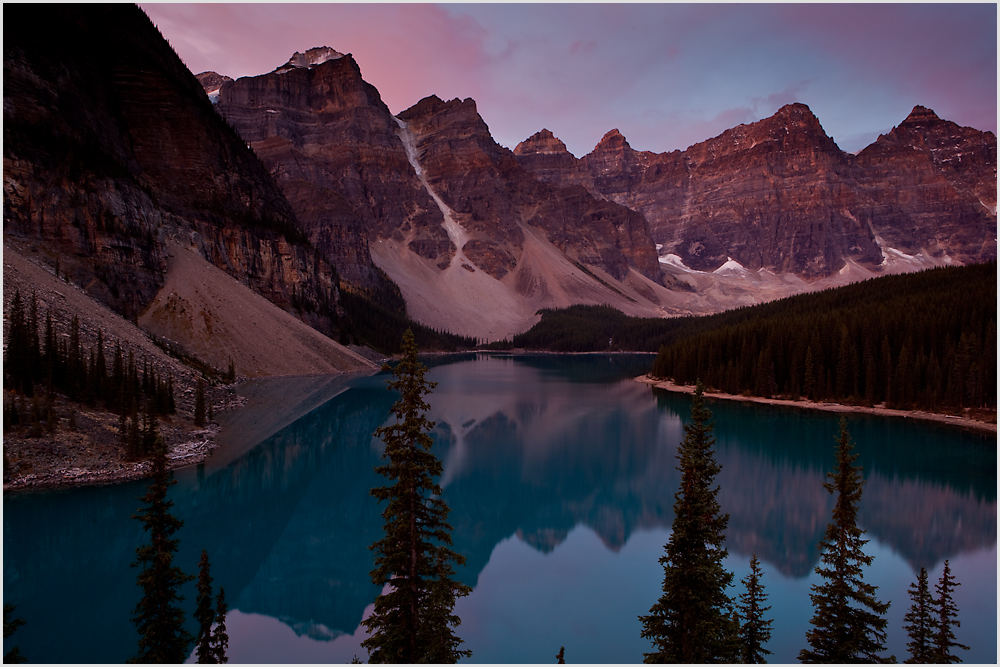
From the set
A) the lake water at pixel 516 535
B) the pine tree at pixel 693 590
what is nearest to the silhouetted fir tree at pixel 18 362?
the lake water at pixel 516 535

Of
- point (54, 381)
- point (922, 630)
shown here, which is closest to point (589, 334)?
point (54, 381)

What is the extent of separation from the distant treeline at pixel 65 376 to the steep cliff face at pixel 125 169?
28929mm

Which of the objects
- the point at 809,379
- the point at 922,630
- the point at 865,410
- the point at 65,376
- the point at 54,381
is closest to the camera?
the point at 922,630

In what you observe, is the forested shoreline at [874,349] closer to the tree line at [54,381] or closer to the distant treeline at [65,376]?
the distant treeline at [65,376]

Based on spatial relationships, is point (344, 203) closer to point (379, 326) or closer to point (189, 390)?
point (379, 326)

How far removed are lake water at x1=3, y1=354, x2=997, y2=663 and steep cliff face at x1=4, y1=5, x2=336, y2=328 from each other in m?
34.1

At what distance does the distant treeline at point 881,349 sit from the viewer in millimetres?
44312

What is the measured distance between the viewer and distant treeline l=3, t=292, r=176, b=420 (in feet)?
82.0

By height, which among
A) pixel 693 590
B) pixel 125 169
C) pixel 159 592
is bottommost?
pixel 159 592

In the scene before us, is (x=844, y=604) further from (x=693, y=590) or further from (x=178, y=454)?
(x=178, y=454)

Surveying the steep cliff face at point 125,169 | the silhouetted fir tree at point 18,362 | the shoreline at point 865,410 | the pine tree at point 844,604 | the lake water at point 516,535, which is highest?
the steep cliff face at point 125,169

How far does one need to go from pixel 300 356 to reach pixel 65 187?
2785cm

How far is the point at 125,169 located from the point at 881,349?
268 feet

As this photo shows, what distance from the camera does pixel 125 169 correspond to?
6512 cm
